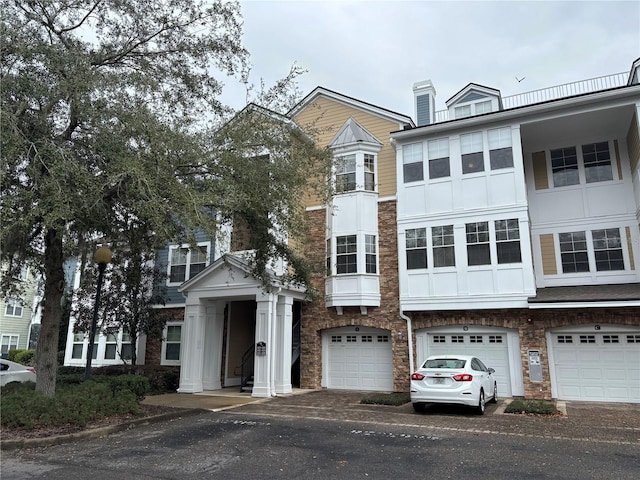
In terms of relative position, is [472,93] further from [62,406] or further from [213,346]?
[62,406]

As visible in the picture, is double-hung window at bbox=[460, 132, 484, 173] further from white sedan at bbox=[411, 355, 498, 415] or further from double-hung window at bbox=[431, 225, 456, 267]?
white sedan at bbox=[411, 355, 498, 415]

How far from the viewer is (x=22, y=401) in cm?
918

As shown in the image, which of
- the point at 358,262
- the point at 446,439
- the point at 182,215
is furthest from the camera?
the point at 358,262

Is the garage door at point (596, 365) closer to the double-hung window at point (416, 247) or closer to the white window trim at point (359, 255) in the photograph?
the double-hung window at point (416, 247)

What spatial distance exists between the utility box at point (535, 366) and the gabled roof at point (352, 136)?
9.04 m

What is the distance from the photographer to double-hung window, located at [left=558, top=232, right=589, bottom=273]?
1540 centimetres

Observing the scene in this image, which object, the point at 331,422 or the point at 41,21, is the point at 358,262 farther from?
the point at 41,21

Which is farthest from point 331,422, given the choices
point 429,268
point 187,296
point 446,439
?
point 187,296

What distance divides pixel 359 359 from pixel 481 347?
4.31 meters

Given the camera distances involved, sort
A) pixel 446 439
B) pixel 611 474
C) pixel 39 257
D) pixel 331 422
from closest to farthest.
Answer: pixel 611 474
pixel 446 439
pixel 331 422
pixel 39 257

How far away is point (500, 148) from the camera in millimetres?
15617

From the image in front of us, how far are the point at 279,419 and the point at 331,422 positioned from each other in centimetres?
122

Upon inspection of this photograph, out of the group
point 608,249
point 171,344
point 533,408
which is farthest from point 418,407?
point 171,344

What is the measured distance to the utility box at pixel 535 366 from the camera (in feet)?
45.9
